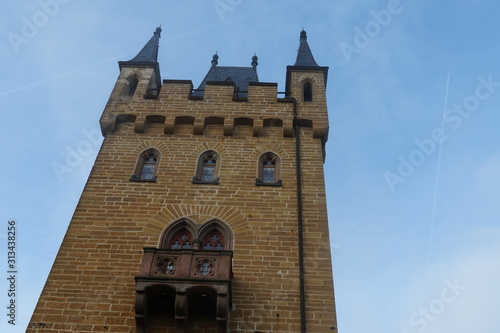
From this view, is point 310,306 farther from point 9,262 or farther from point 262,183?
point 9,262

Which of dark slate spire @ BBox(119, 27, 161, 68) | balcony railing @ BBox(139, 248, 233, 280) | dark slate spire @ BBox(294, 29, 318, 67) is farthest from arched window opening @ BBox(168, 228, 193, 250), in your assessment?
dark slate spire @ BBox(294, 29, 318, 67)

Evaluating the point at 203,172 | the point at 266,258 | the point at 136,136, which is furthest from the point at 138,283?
the point at 136,136

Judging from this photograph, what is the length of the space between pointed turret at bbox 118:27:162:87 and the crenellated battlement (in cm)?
132

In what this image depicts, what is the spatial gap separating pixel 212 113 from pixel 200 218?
170 inches

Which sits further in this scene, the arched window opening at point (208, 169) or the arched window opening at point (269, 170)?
the arched window opening at point (269, 170)

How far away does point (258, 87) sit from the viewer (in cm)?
1727

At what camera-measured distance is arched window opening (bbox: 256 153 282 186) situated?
46.3 ft

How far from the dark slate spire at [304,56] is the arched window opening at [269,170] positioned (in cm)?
501

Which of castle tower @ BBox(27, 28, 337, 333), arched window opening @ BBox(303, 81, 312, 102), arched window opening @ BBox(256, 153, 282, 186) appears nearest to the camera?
castle tower @ BBox(27, 28, 337, 333)

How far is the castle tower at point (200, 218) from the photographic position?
10.6m

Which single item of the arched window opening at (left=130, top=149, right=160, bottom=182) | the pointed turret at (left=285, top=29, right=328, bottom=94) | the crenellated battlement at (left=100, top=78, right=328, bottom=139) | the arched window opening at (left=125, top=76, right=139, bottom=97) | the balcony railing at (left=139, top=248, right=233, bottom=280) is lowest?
the balcony railing at (left=139, top=248, right=233, bottom=280)

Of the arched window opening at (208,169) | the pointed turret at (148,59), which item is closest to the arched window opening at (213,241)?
the arched window opening at (208,169)

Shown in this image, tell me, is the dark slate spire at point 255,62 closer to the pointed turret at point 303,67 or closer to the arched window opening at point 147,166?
the pointed turret at point 303,67

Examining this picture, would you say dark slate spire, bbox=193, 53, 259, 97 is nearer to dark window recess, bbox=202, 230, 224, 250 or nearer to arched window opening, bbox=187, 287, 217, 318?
dark window recess, bbox=202, 230, 224, 250
